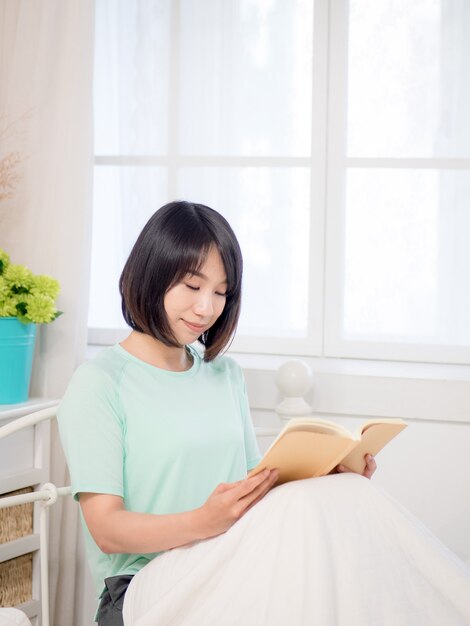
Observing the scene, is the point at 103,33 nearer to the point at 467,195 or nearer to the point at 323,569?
the point at 467,195

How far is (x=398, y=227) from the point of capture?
7.00 ft

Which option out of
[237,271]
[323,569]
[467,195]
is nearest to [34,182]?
[237,271]

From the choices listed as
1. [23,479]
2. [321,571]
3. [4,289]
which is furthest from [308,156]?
[321,571]

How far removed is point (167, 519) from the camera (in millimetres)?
1241

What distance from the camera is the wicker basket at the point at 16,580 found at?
1.82 meters

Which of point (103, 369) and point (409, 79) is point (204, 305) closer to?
point (103, 369)

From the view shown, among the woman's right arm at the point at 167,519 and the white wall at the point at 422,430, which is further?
the white wall at the point at 422,430

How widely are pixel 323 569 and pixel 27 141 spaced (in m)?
1.39

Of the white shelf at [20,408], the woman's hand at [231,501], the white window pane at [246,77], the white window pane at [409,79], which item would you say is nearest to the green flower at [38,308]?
the white shelf at [20,408]

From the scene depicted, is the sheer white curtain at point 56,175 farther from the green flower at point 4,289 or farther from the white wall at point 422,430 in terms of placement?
the white wall at point 422,430

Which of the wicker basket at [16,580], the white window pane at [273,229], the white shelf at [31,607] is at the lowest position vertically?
the white shelf at [31,607]

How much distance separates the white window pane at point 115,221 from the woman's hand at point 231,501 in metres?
1.08

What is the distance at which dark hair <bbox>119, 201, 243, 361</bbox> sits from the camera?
1411 mm

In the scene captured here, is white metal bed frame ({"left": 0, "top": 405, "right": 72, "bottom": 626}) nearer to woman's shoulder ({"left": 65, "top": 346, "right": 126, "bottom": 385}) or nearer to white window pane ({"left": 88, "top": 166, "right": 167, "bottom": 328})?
woman's shoulder ({"left": 65, "top": 346, "right": 126, "bottom": 385})
